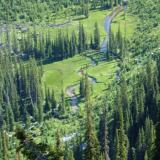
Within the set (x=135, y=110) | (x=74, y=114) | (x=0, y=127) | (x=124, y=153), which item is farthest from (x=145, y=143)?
(x=0, y=127)

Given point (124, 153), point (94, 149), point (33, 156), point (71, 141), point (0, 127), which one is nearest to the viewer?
point (33, 156)

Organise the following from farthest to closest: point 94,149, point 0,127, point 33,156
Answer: point 0,127
point 94,149
point 33,156

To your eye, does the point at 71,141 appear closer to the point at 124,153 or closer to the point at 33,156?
the point at 124,153

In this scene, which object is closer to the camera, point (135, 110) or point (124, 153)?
point (124, 153)

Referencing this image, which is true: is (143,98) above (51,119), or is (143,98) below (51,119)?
above

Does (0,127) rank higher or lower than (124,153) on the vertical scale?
lower

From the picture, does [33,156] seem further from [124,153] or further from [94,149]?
[124,153]

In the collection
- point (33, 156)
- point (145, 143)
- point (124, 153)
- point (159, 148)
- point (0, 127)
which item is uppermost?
point (33, 156)

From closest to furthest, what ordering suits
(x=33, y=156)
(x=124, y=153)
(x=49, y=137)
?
(x=33, y=156), (x=124, y=153), (x=49, y=137)

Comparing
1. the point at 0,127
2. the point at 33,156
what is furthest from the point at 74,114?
the point at 33,156
